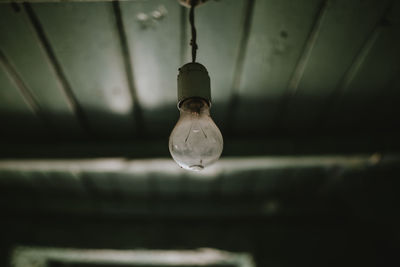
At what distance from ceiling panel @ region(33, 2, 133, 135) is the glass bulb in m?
0.54

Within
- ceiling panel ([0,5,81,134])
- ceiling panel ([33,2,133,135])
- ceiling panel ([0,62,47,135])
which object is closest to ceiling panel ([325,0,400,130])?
ceiling panel ([33,2,133,135])

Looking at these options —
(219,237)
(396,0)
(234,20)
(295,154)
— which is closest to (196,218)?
(219,237)

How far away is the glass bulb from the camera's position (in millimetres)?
994

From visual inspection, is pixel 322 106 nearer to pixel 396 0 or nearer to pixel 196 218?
pixel 396 0

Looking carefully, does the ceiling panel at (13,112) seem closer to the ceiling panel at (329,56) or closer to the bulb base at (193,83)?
the bulb base at (193,83)

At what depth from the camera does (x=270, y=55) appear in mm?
1269

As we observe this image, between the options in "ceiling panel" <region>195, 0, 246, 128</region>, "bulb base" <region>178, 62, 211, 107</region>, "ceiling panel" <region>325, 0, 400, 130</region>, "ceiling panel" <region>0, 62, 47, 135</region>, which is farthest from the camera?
"ceiling panel" <region>0, 62, 47, 135</region>

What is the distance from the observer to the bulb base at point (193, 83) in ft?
3.10

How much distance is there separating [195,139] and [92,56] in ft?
2.32

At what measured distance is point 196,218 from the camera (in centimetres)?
238

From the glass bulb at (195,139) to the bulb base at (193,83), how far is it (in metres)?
0.05

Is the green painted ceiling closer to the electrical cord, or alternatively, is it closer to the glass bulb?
the electrical cord

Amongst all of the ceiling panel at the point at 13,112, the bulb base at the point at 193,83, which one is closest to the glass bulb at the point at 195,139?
the bulb base at the point at 193,83

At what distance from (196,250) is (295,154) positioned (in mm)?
1297
